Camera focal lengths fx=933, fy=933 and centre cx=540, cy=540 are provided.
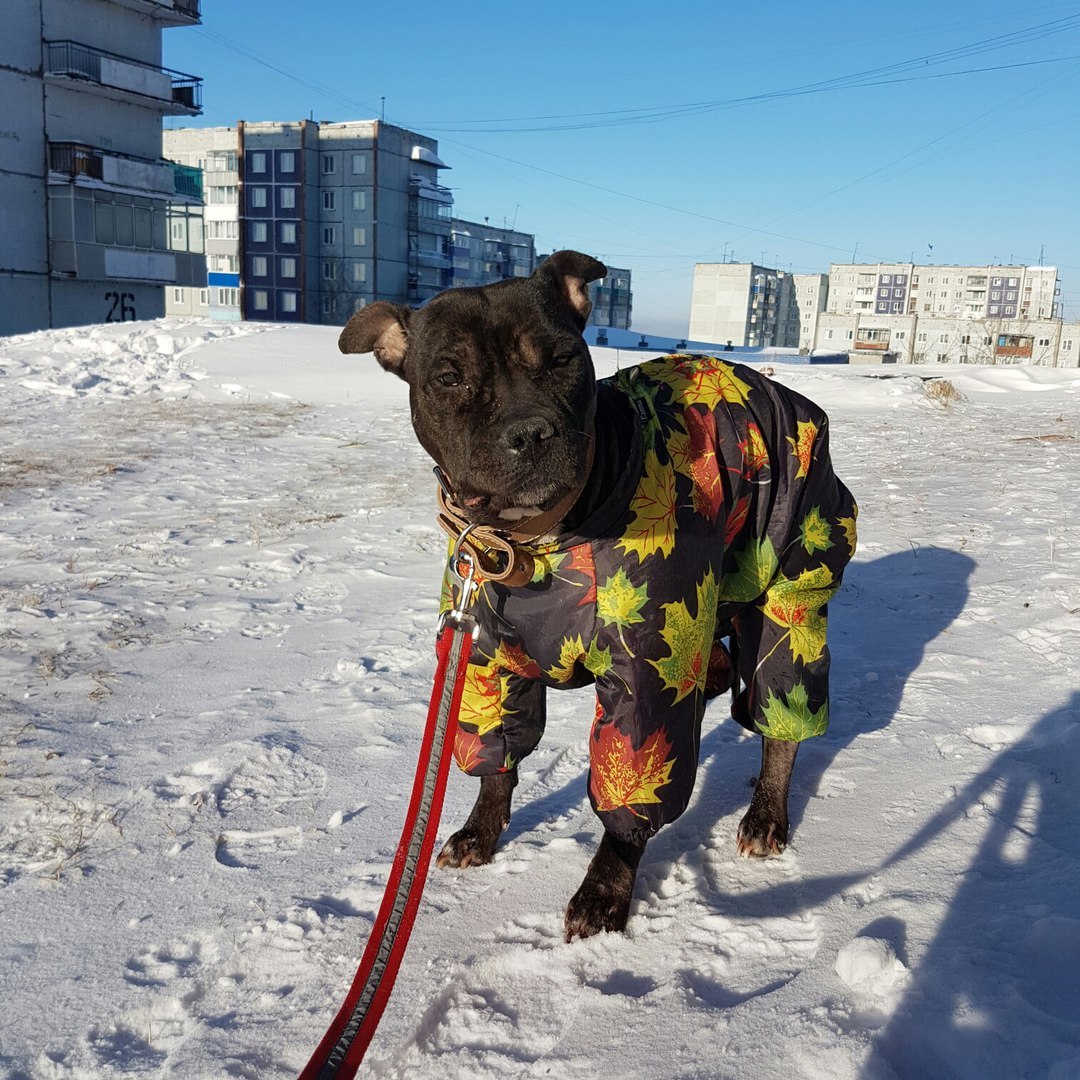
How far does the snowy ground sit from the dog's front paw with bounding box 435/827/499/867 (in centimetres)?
6

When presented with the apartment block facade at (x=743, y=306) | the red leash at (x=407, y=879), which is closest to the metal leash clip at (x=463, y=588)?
the red leash at (x=407, y=879)

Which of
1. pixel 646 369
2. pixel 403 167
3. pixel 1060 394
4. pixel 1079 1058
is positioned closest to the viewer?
pixel 1079 1058

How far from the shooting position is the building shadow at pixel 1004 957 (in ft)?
5.90

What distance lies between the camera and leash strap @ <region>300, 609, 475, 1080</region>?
5.47 feet

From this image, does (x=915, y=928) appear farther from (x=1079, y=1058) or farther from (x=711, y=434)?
(x=711, y=434)

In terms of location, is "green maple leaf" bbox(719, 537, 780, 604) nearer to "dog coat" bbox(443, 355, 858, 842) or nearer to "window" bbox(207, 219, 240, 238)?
"dog coat" bbox(443, 355, 858, 842)

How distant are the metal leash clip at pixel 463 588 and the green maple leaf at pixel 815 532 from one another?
120 centimetres

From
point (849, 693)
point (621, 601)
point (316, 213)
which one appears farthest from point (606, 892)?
point (316, 213)

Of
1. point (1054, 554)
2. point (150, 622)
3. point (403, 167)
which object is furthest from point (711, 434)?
point (403, 167)

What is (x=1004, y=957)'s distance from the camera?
209 cm

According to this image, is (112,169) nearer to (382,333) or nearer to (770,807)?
(382,333)

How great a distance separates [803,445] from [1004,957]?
154 cm

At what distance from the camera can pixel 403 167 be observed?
6719 centimetres

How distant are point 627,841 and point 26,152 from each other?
148 ft
